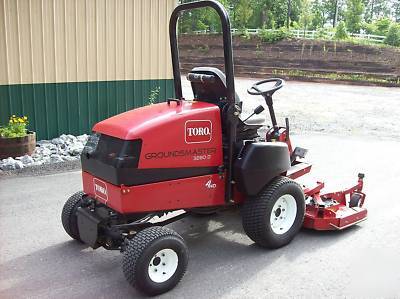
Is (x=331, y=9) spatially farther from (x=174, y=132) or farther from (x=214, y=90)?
(x=174, y=132)

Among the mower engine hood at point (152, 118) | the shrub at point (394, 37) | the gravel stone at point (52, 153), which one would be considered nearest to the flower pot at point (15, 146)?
the gravel stone at point (52, 153)

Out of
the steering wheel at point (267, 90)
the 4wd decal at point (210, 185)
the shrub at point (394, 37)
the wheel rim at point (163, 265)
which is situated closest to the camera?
the wheel rim at point (163, 265)

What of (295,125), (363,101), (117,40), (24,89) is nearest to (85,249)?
(24,89)

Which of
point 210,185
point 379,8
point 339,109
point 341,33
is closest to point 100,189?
→ point 210,185

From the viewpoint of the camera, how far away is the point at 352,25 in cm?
4081

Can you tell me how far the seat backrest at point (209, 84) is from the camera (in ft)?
12.8

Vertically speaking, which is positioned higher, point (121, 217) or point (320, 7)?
point (320, 7)

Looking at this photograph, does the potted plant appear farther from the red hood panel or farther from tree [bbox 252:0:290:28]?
tree [bbox 252:0:290:28]

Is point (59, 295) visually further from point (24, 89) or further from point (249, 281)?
point (24, 89)

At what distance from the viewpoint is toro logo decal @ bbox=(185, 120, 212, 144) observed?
3619 mm

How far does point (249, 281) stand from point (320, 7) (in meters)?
59.1

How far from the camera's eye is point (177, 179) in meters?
3.62

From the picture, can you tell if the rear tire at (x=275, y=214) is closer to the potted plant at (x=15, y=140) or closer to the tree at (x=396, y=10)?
the potted plant at (x=15, y=140)

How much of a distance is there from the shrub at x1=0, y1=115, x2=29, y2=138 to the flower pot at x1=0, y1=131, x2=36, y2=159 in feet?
0.30
